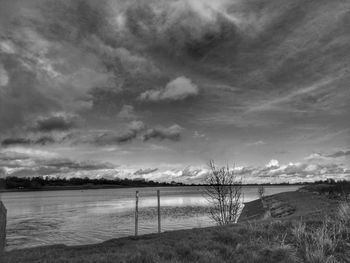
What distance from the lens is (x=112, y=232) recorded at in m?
25.2

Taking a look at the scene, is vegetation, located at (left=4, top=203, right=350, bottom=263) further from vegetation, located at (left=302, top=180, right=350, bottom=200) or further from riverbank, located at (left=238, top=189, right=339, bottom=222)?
vegetation, located at (left=302, top=180, right=350, bottom=200)

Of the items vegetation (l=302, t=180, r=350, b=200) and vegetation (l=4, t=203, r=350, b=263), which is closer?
vegetation (l=4, t=203, r=350, b=263)

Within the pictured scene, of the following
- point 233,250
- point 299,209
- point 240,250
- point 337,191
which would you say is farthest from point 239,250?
point 337,191

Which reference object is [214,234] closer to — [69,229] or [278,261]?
[278,261]

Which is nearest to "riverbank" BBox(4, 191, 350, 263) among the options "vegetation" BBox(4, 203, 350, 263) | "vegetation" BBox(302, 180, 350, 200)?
"vegetation" BBox(4, 203, 350, 263)

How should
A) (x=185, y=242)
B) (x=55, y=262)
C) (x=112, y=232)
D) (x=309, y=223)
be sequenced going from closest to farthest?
(x=55, y=262)
(x=185, y=242)
(x=309, y=223)
(x=112, y=232)

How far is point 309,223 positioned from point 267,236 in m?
2.76

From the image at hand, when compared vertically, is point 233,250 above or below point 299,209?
above

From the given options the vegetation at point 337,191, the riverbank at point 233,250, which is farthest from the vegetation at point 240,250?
the vegetation at point 337,191

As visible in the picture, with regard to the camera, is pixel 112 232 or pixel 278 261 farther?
pixel 112 232

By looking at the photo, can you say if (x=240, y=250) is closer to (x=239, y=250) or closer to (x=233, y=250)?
(x=239, y=250)

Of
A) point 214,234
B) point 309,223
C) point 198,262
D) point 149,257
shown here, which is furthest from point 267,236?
point 149,257

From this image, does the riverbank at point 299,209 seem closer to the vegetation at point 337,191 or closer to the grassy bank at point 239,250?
the vegetation at point 337,191

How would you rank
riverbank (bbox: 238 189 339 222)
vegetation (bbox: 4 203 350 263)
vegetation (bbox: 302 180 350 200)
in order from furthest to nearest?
vegetation (bbox: 302 180 350 200)
riverbank (bbox: 238 189 339 222)
vegetation (bbox: 4 203 350 263)
